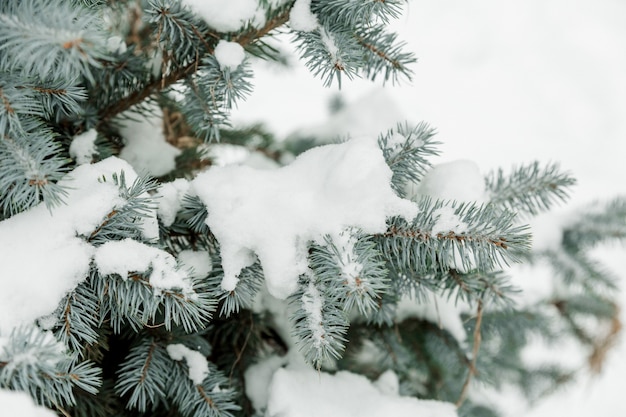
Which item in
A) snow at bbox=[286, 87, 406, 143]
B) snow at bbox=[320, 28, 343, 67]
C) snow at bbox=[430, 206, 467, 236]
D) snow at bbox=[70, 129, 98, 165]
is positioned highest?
snow at bbox=[320, 28, 343, 67]

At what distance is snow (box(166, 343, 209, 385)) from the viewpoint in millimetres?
664

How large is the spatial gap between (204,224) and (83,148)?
0.19 metres

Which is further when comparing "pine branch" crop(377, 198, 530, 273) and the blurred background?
the blurred background

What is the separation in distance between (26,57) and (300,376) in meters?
0.50

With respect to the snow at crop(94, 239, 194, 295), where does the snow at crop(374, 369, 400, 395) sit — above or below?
below

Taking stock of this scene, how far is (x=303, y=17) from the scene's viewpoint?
63cm

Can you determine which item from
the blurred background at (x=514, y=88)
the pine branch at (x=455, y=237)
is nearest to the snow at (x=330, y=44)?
the pine branch at (x=455, y=237)

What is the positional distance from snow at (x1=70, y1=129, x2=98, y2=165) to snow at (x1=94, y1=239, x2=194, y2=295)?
177 millimetres

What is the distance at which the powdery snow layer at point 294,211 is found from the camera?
584 mm

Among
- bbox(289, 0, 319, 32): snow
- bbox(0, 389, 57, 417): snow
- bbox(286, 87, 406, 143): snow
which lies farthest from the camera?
bbox(286, 87, 406, 143): snow

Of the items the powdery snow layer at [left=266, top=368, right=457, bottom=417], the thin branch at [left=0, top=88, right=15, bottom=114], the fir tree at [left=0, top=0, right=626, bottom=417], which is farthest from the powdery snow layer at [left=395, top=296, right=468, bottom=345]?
the thin branch at [left=0, top=88, right=15, bottom=114]

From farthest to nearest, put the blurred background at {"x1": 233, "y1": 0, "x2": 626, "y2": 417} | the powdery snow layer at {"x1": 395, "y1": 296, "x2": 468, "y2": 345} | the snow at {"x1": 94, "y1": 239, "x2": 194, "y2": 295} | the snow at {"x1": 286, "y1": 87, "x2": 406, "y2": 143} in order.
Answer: the blurred background at {"x1": 233, "y1": 0, "x2": 626, "y2": 417} → the snow at {"x1": 286, "y1": 87, "x2": 406, "y2": 143} → the powdery snow layer at {"x1": 395, "y1": 296, "x2": 468, "y2": 345} → the snow at {"x1": 94, "y1": 239, "x2": 194, "y2": 295}

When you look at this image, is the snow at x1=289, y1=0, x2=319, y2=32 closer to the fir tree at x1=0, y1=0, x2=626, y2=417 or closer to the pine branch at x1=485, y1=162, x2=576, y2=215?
the fir tree at x1=0, y1=0, x2=626, y2=417

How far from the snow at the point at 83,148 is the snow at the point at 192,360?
26 cm
